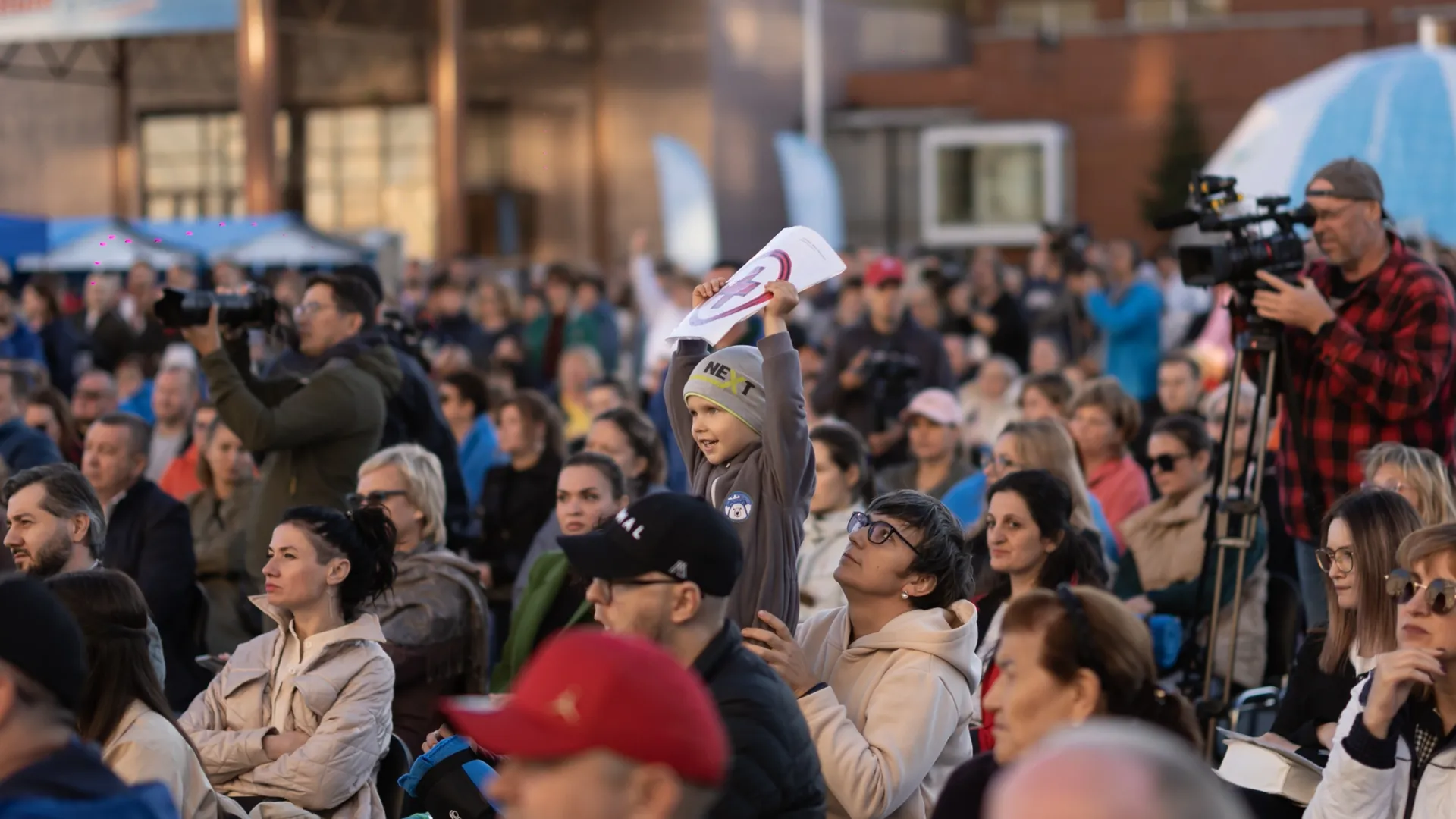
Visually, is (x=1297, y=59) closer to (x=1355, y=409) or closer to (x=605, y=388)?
(x=605, y=388)

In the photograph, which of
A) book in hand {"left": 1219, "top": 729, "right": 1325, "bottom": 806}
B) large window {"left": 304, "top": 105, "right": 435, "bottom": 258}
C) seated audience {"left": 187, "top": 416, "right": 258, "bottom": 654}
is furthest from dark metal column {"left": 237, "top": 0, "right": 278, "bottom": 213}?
book in hand {"left": 1219, "top": 729, "right": 1325, "bottom": 806}

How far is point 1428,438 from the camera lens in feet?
21.0

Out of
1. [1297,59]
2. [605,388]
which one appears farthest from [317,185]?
[605,388]

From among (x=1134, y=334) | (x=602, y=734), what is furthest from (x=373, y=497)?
(x=1134, y=334)

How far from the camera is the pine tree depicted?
30094 millimetres

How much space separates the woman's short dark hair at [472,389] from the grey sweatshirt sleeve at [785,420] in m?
5.70

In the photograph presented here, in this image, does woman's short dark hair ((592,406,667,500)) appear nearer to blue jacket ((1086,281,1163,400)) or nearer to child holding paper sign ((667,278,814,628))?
child holding paper sign ((667,278,814,628))

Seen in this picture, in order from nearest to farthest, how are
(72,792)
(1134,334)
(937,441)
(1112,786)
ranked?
(1112,786)
(72,792)
(937,441)
(1134,334)

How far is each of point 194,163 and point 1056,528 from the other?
27.9 meters

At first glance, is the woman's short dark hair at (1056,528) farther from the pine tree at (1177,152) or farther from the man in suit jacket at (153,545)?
the pine tree at (1177,152)

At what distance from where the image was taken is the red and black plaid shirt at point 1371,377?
612 cm

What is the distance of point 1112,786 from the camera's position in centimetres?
197

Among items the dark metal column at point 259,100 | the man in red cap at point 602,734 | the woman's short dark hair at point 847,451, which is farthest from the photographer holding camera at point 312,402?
the dark metal column at point 259,100

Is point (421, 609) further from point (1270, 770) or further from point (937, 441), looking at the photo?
point (937, 441)
